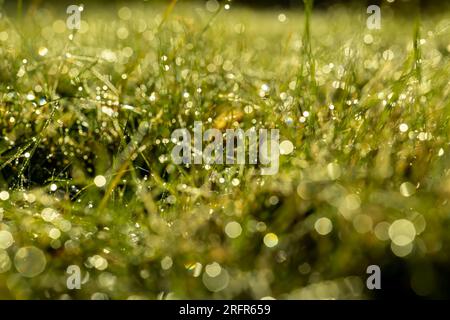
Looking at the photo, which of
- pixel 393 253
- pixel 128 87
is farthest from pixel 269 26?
pixel 393 253

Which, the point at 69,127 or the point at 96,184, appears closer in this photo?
the point at 96,184

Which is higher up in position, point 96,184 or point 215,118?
point 215,118

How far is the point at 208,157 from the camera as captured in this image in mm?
1535

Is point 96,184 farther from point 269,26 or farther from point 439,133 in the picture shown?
point 269,26

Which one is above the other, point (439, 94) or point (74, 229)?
point (439, 94)

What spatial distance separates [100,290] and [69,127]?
31.3 inches

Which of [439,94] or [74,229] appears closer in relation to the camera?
[74,229]

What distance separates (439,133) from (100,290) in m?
0.93

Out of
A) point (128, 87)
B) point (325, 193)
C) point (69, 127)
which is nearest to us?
point (325, 193)
